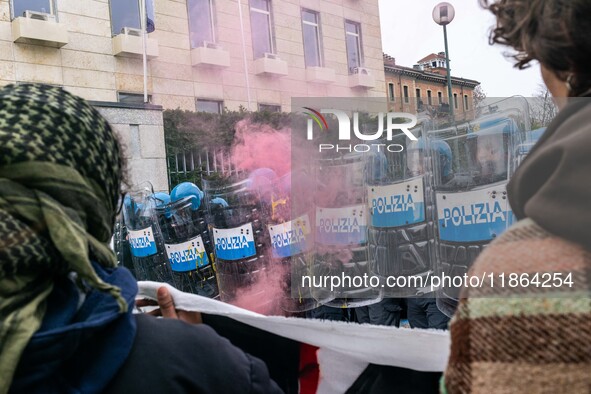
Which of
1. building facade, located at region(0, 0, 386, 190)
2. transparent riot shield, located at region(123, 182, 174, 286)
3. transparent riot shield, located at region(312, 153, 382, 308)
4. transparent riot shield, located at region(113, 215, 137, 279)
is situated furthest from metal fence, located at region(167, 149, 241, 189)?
transparent riot shield, located at region(312, 153, 382, 308)

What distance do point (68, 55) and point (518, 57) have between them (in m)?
11.0

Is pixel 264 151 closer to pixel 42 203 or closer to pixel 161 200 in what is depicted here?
pixel 161 200

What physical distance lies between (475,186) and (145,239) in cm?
368

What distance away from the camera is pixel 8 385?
0.79 m

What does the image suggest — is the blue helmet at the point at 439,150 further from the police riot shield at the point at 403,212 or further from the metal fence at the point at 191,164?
the metal fence at the point at 191,164

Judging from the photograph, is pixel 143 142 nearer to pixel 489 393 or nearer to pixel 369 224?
pixel 369 224

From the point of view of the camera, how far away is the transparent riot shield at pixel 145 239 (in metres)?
5.67

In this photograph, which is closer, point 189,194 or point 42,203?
point 42,203

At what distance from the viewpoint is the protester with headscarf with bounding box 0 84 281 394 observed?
82 cm

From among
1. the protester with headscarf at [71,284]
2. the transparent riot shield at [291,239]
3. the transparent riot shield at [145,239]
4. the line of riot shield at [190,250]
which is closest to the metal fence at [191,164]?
the transparent riot shield at [145,239]

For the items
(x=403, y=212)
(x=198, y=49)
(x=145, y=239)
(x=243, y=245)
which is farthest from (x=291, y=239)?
(x=198, y=49)

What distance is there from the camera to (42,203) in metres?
0.85

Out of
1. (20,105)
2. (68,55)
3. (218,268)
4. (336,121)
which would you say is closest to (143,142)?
(68,55)

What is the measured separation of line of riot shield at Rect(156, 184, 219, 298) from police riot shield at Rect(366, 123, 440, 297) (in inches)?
67.0
